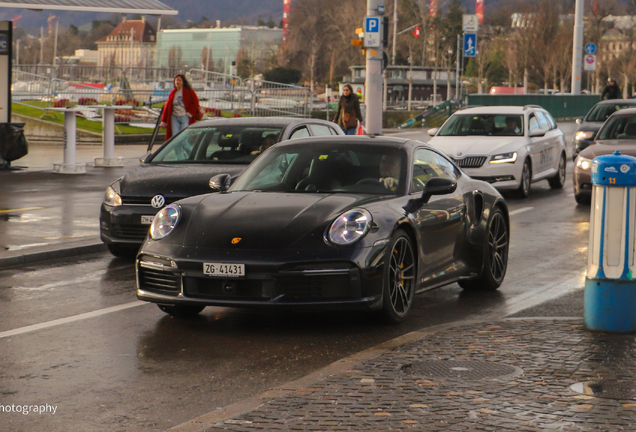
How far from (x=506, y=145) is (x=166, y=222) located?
11124 mm

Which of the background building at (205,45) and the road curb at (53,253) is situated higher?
the background building at (205,45)

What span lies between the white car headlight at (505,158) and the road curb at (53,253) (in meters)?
8.07

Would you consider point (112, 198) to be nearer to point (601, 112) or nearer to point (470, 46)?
point (601, 112)

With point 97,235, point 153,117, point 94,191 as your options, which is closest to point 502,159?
point 94,191

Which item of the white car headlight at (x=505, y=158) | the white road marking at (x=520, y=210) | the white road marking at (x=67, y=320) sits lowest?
the white road marking at (x=67, y=320)

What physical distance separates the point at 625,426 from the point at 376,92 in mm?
19927

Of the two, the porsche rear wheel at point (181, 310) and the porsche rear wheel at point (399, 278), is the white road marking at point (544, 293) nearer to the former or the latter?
the porsche rear wheel at point (399, 278)

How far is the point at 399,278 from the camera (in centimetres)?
743

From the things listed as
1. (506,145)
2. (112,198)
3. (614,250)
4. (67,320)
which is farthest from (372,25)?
(614,250)

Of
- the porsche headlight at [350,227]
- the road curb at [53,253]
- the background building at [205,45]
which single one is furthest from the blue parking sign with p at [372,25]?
the background building at [205,45]

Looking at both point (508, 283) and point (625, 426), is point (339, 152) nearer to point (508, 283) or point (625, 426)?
point (508, 283)

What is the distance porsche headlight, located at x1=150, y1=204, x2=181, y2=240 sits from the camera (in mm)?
7320

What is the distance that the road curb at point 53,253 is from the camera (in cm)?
1028

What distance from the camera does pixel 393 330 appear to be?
721 centimetres
